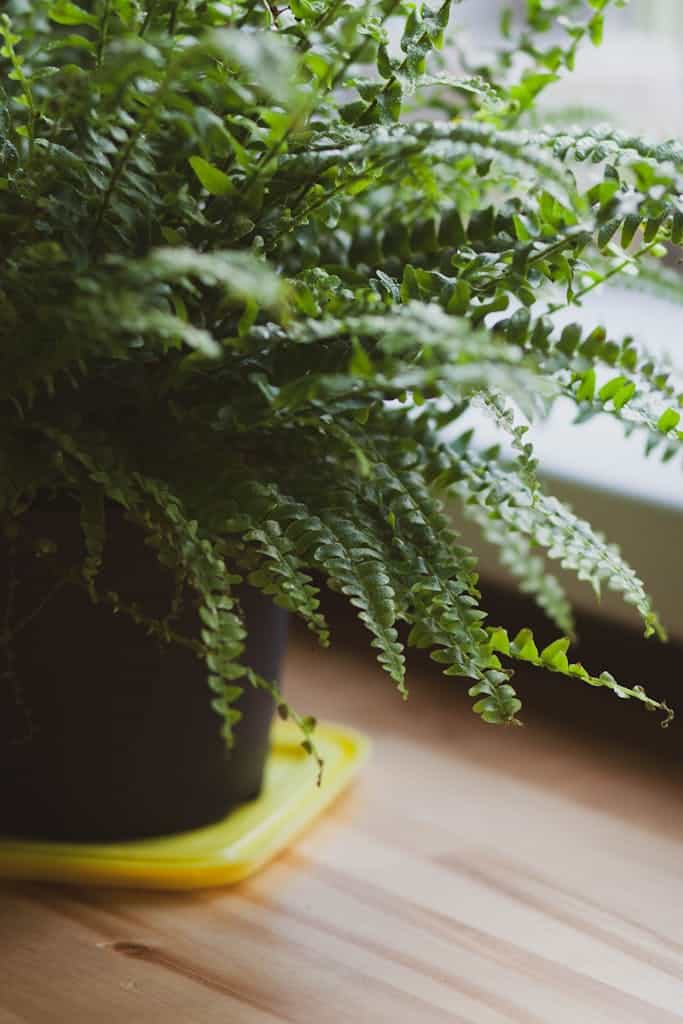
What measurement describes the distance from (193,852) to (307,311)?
44cm

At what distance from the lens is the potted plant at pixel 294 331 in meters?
0.67

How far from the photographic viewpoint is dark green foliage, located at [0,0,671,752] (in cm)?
67

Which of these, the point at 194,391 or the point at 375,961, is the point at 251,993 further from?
the point at 194,391

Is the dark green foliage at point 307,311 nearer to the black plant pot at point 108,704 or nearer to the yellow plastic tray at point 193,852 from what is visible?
the black plant pot at point 108,704

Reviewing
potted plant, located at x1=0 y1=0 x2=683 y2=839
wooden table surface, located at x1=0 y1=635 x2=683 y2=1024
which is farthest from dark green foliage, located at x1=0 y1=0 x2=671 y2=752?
wooden table surface, located at x1=0 y1=635 x2=683 y2=1024

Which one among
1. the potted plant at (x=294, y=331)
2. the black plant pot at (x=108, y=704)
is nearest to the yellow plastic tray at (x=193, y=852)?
the black plant pot at (x=108, y=704)

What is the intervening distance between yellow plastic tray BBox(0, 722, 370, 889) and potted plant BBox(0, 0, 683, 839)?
6.8 inches

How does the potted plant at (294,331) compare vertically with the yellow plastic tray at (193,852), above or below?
above

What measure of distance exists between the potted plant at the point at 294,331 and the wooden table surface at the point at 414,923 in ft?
0.68

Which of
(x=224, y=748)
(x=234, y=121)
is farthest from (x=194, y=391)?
(x=224, y=748)

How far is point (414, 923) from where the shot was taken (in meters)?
0.90

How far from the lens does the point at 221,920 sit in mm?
891

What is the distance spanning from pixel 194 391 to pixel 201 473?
67 millimetres

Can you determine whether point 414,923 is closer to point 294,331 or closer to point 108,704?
point 108,704
